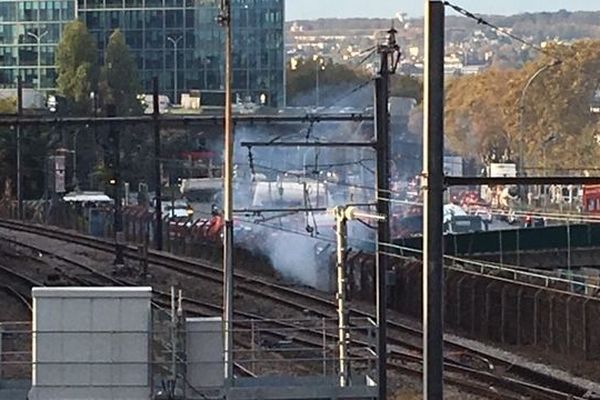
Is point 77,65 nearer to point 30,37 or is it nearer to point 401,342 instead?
point 30,37

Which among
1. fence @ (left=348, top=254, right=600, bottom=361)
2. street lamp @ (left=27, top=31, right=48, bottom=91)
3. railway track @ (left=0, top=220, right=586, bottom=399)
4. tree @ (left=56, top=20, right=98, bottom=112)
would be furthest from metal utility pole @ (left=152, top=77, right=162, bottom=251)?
street lamp @ (left=27, top=31, right=48, bottom=91)

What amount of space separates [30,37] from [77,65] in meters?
19.7

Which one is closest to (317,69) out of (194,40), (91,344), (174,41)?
(174,41)

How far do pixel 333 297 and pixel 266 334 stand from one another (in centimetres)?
673

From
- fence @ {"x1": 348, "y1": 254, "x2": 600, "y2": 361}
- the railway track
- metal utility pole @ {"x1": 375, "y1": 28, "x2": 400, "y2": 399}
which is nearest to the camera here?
metal utility pole @ {"x1": 375, "y1": 28, "x2": 400, "y2": 399}

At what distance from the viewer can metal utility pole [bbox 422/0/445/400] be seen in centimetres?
810

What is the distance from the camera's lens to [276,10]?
261ft

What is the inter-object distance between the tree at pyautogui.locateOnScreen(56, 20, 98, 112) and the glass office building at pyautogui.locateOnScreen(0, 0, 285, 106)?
22.7 feet

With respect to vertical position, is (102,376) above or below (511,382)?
above

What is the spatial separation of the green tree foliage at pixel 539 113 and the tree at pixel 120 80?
14860 mm

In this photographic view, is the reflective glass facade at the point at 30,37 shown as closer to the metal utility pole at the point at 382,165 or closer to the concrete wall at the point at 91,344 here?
the metal utility pole at the point at 382,165

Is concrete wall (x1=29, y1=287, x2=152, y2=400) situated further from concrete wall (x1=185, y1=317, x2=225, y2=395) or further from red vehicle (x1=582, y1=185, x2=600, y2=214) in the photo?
red vehicle (x1=582, y1=185, x2=600, y2=214)

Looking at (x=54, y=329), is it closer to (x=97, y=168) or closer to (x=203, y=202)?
(x=203, y=202)

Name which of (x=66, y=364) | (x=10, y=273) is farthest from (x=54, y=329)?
(x=10, y=273)
